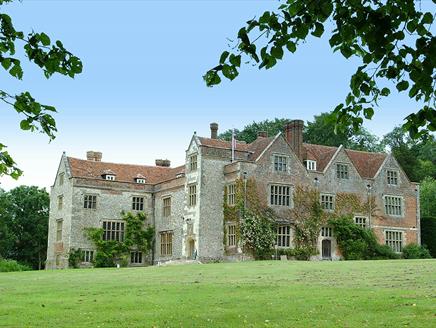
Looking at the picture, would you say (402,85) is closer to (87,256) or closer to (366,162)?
(87,256)

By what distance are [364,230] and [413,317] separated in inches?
1215

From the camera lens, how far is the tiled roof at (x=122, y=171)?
4666 cm

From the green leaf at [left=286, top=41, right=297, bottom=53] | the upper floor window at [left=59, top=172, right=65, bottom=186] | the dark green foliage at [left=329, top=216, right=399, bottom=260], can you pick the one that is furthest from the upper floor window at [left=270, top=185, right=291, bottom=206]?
the green leaf at [left=286, top=41, right=297, bottom=53]

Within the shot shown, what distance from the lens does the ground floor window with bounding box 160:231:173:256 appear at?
4465 cm

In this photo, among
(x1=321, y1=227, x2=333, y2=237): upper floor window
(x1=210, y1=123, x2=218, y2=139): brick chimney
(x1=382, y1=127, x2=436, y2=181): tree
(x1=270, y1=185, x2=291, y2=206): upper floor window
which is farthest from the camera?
(x1=382, y1=127, x2=436, y2=181): tree

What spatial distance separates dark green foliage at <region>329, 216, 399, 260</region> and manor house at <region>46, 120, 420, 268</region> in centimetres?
57

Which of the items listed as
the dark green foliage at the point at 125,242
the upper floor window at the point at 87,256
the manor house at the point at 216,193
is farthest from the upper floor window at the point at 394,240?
the upper floor window at the point at 87,256

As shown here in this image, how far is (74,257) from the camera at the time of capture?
143 ft

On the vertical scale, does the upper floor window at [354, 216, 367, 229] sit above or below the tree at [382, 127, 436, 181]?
below

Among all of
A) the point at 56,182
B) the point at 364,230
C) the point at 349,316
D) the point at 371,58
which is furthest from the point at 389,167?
the point at 371,58

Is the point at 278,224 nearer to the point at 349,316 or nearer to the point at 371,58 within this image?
the point at 349,316

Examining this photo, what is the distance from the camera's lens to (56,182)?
1902 inches

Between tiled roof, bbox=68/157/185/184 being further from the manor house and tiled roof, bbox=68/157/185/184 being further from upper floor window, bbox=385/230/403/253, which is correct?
upper floor window, bbox=385/230/403/253

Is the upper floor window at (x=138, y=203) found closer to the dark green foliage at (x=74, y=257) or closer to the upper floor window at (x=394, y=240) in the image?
the dark green foliage at (x=74, y=257)
